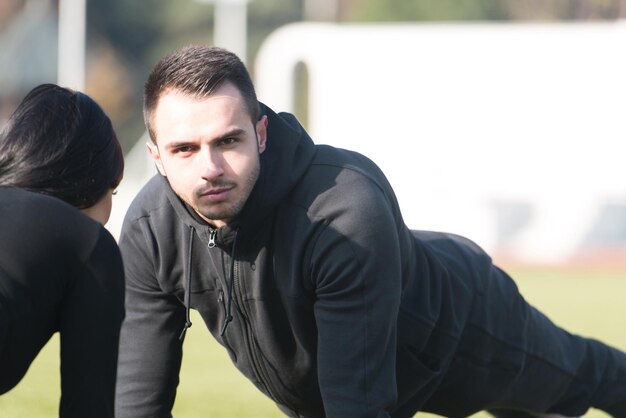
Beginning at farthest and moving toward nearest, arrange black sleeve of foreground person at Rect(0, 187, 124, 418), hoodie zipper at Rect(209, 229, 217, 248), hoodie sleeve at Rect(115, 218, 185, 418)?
hoodie sleeve at Rect(115, 218, 185, 418)
hoodie zipper at Rect(209, 229, 217, 248)
black sleeve of foreground person at Rect(0, 187, 124, 418)

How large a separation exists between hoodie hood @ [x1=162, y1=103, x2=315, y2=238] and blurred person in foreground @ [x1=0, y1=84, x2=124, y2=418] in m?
0.80

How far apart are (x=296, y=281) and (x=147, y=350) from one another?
87cm

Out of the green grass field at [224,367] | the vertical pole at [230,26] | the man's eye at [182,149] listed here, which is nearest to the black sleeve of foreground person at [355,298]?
the man's eye at [182,149]

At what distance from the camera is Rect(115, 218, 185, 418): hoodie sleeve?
187 inches

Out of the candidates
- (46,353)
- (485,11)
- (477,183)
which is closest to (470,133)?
(477,183)

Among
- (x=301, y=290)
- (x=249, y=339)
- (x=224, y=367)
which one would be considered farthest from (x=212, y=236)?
(x=224, y=367)

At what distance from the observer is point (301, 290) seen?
4.23 m

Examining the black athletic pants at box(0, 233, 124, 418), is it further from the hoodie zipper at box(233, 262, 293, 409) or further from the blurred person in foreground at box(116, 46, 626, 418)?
the hoodie zipper at box(233, 262, 293, 409)

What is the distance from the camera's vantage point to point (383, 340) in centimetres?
411

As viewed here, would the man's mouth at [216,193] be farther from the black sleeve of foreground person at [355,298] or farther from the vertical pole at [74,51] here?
the vertical pole at [74,51]

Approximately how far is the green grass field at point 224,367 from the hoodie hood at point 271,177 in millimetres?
2568

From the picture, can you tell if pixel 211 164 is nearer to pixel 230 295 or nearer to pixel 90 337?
pixel 230 295

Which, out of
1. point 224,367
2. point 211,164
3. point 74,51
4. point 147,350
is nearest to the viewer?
point 211,164

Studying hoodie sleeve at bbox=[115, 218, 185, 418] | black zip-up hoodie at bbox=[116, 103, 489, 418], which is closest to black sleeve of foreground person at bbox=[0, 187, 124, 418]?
black zip-up hoodie at bbox=[116, 103, 489, 418]
